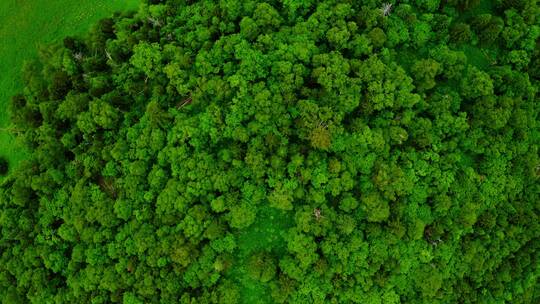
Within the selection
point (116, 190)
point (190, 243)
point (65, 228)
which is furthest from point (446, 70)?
point (65, 228)

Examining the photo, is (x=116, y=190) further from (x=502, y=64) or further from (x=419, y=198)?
(x=502, y=64)

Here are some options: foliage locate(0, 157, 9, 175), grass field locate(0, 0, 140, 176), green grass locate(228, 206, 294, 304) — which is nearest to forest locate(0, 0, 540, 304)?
green grass locate(228, 206, 294, 304)

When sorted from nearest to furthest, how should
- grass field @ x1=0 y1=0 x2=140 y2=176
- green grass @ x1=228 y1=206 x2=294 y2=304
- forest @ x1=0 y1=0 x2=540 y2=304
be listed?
forest @ x1=0 y1=0 x2=540 y2=304 < green grass @ x1=228 y1=206 x2=294 y2=304 < grass field @ x1=0 y1=0 x2=140 y2=176

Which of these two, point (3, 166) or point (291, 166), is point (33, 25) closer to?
point (3, 166)

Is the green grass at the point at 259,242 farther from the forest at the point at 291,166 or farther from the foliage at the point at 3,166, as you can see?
the foliage at the point at 3,166

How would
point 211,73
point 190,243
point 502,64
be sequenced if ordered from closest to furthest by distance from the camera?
1. point 190,243
2. point 211,73
3. point 502,64

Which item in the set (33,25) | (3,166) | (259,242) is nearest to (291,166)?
(259,242)

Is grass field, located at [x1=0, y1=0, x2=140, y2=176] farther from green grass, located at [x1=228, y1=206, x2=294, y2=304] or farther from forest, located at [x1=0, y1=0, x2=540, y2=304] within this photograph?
green grass, located at [x1=228, y1=206, x2=294, y2=304]
